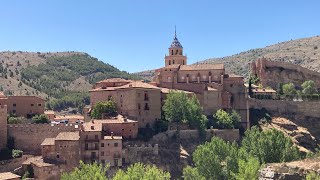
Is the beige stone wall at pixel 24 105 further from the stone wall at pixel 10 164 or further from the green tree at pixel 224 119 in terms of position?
the green tree at pixel 224 119

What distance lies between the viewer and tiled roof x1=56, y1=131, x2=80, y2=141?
4950cm

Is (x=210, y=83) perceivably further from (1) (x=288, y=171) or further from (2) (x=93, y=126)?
(1) (x=288, y=171)

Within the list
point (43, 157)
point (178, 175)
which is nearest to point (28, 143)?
point (43, 157)

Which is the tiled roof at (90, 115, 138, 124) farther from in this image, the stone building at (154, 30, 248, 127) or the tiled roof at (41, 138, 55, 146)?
the stone building at (154, 30, 248, 127)

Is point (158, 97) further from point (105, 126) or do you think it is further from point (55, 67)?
point (55, 67)

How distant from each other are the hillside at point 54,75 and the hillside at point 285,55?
2189cm

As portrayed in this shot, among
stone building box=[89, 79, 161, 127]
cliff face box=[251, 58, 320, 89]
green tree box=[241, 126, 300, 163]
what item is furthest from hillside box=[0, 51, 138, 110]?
green tree box=[241, 126, 300, 163]

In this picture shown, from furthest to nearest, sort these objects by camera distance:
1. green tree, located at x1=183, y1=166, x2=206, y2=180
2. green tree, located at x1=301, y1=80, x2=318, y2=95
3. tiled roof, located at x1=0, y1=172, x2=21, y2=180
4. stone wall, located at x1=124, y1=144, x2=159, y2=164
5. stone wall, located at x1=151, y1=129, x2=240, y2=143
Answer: green tree, located at x1=301, y1=80, x2=318, y2=95, stone wall, located at x1=151, y1=129, x2=240, y2=143, stone wall, located at x1=124, y1=144, x2=159, y2=164, green tree, located at x1=183, y1=166, x2=206, y2=180, tiled roof, located at x1=0, y1=172, x2=21, y2=180

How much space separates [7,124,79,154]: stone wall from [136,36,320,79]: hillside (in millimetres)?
79679

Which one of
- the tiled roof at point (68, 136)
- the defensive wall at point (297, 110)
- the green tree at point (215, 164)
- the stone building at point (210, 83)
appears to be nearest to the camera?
the green tree at point (215, 164)

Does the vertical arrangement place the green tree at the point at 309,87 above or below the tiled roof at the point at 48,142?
above

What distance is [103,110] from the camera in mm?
58875

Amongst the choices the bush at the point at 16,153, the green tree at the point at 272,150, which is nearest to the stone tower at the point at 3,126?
the bush at the point at 16,153

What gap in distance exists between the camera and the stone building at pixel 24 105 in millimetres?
57797
